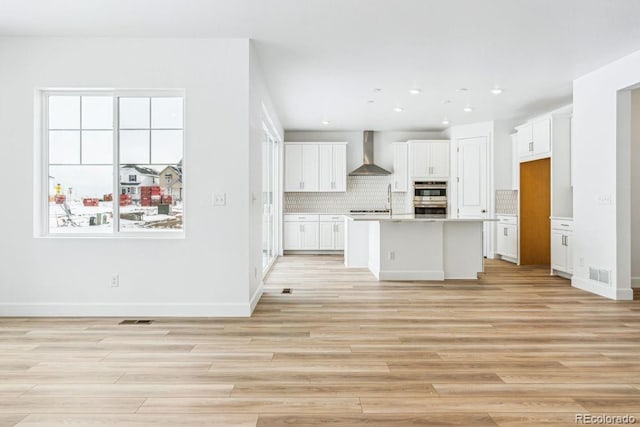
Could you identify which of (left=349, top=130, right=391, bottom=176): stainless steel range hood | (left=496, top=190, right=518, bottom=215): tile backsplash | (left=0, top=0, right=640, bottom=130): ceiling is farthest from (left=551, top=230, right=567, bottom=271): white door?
(left=349, top=130, right=391, bottom=176): stainless steel range hood

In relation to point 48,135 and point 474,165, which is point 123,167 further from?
point 474,165

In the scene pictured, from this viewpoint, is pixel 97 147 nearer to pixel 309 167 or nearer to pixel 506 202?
pixel 309 167

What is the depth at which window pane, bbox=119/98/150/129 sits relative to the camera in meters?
4.55

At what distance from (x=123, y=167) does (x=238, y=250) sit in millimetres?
1388

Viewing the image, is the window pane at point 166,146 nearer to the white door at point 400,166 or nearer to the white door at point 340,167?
the white door at point 340,167

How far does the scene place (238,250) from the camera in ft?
14.7

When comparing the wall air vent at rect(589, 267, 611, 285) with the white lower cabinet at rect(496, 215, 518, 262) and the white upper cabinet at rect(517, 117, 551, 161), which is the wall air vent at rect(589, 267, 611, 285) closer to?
the white upper cabinet at rect(517, 117, 551, 161)

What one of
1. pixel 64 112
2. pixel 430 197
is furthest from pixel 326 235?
pixel 64 112

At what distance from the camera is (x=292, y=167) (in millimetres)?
9906

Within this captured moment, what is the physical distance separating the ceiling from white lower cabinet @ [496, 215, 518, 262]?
2531 millimetres

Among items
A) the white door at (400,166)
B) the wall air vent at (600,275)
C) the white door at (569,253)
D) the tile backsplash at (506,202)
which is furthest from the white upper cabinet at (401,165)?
the wall air vent at (600,275)

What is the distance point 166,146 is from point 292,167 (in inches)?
214

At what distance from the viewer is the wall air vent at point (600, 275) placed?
5402 mm

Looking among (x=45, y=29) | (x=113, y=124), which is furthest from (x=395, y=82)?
(x=45, y=29)
